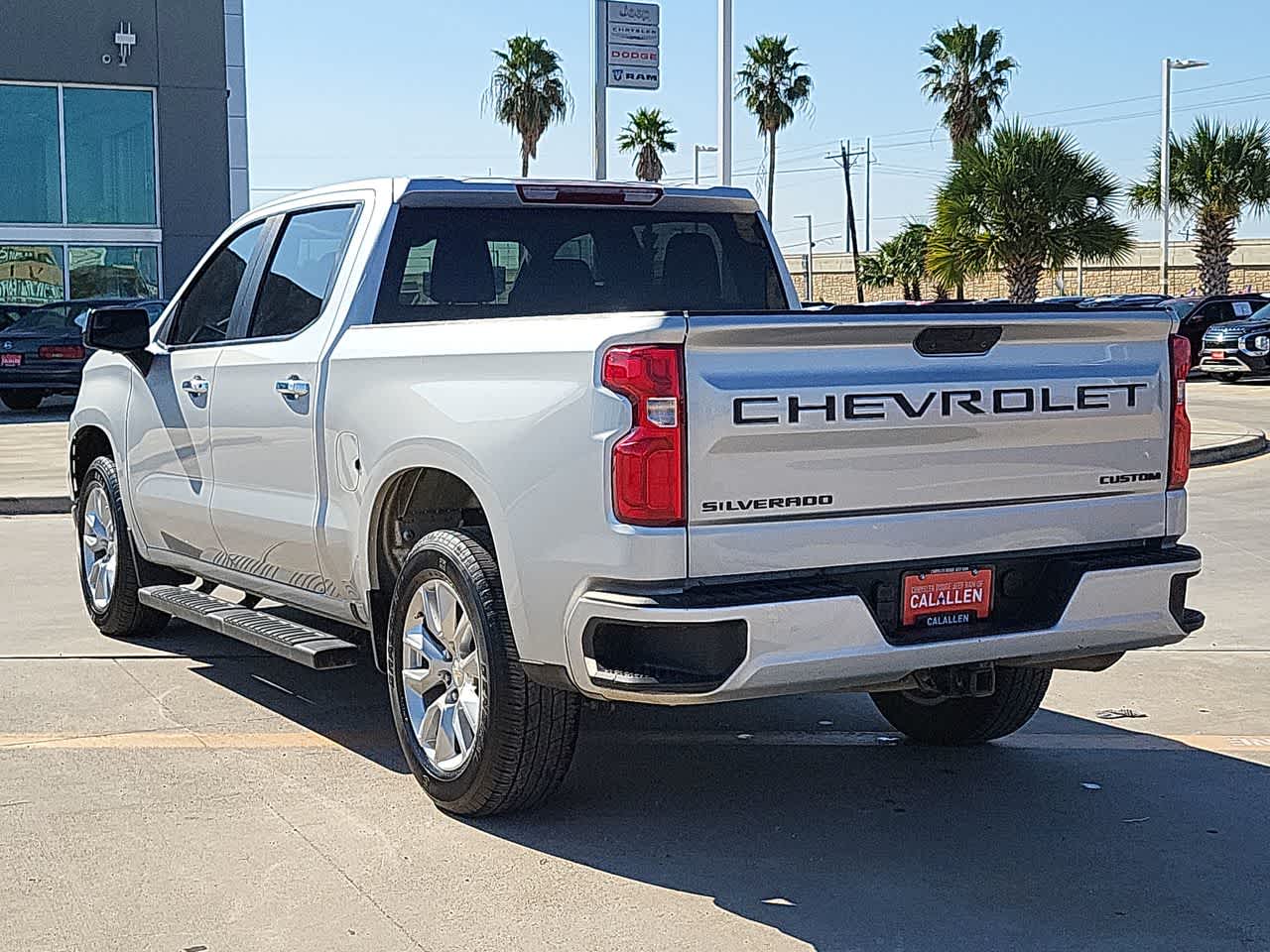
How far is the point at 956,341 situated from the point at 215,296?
11.6ft

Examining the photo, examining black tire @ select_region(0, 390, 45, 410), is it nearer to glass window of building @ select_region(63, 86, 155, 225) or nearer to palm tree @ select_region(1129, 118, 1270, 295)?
glass window of building @ select_region(63, 86, 155, 225)

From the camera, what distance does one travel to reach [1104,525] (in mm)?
5121

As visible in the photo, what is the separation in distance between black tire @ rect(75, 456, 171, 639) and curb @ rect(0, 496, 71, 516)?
17.3 ft

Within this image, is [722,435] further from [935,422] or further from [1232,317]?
[1232,317]

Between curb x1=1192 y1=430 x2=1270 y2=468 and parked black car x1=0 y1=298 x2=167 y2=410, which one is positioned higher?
parked black car x1=0 y1=298 x2=167 y2=410

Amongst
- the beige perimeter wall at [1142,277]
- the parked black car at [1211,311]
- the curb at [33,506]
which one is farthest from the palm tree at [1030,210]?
the curb at [33,506]

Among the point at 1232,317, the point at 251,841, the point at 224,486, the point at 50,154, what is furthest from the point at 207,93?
the point at 251,841

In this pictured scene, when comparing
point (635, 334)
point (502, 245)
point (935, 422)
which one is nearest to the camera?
point (635, 334)

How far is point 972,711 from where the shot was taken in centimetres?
609

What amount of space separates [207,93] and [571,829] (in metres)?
27.0

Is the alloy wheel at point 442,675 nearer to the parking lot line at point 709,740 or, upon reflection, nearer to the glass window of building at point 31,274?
the parking lot line at point 709,740

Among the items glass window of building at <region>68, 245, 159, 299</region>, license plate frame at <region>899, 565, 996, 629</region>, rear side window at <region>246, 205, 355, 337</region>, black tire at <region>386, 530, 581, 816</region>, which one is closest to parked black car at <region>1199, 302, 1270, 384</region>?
glass window of building at <region>68, 245, 159, 299</region>

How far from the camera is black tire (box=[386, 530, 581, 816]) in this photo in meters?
4.96

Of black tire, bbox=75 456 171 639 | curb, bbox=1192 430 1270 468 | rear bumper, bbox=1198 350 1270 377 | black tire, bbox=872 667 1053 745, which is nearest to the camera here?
black tire, bbox=872 667 1053 745
